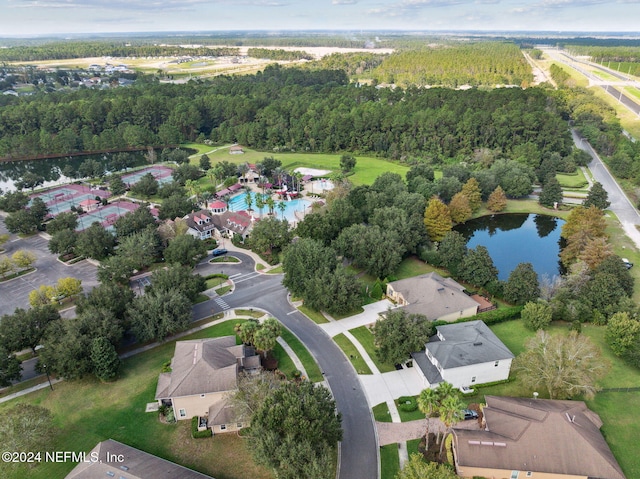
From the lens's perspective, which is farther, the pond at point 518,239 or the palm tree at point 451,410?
the pond at point 518,239

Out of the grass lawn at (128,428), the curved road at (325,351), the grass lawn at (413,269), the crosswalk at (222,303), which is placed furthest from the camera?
the grass lawn at (413,269)

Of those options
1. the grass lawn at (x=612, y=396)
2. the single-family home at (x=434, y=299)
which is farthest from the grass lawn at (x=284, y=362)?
the grass lawn at (x=612, y=396)

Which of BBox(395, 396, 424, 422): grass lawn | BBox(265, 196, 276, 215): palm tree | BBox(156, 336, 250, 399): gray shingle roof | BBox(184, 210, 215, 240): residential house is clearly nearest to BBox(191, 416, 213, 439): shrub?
BBox(156, 336, 250, 399): gray shingle roof

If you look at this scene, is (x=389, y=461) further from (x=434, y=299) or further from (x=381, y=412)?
(x=434, y=299)

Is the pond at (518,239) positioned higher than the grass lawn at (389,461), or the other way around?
the grass lawn at (389,461)

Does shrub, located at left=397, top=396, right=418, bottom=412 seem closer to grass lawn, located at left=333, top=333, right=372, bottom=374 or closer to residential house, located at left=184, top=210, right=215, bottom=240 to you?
grass lawn, located at left=333, top=333, right=372, bottom=374

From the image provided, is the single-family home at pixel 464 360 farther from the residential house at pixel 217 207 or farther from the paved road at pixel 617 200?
the residential house at pixel 217 207

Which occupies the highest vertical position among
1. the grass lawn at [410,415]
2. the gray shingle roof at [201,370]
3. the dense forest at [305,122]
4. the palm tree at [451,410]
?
the dense forest at [305,122]
